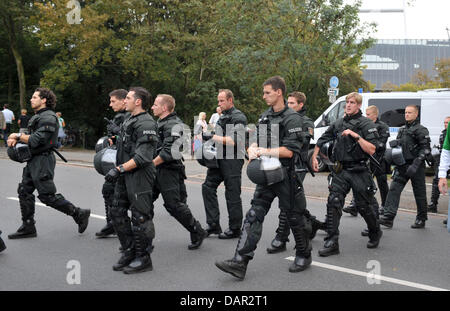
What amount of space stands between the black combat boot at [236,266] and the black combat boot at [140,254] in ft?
2.45

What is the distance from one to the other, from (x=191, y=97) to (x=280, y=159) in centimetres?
1965

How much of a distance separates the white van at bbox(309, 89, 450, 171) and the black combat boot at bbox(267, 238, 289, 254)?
8.18 meters

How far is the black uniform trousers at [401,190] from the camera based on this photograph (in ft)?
22.8

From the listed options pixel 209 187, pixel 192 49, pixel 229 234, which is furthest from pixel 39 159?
pixel 192 49

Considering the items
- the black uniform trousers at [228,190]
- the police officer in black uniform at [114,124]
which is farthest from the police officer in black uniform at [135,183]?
the black uniform trousers at [228,190]

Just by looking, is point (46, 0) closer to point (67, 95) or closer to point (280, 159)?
point (67, 95)

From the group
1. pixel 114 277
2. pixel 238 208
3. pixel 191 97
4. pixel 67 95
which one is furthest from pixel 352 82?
pixel 114 277

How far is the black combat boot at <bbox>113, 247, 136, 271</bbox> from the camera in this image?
4.69 meters

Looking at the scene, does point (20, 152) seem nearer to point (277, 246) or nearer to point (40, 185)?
point (40, 185)

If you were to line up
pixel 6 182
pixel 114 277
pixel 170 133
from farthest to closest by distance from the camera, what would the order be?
1. pixel 6 182
2. pixel 170 133
3. pixel 114 277

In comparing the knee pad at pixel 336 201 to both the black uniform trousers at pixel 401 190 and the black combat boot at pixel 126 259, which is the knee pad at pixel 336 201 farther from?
the black combat boot at pixel 126 259

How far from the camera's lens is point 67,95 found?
26.0 meters

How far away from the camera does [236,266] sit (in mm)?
4371
